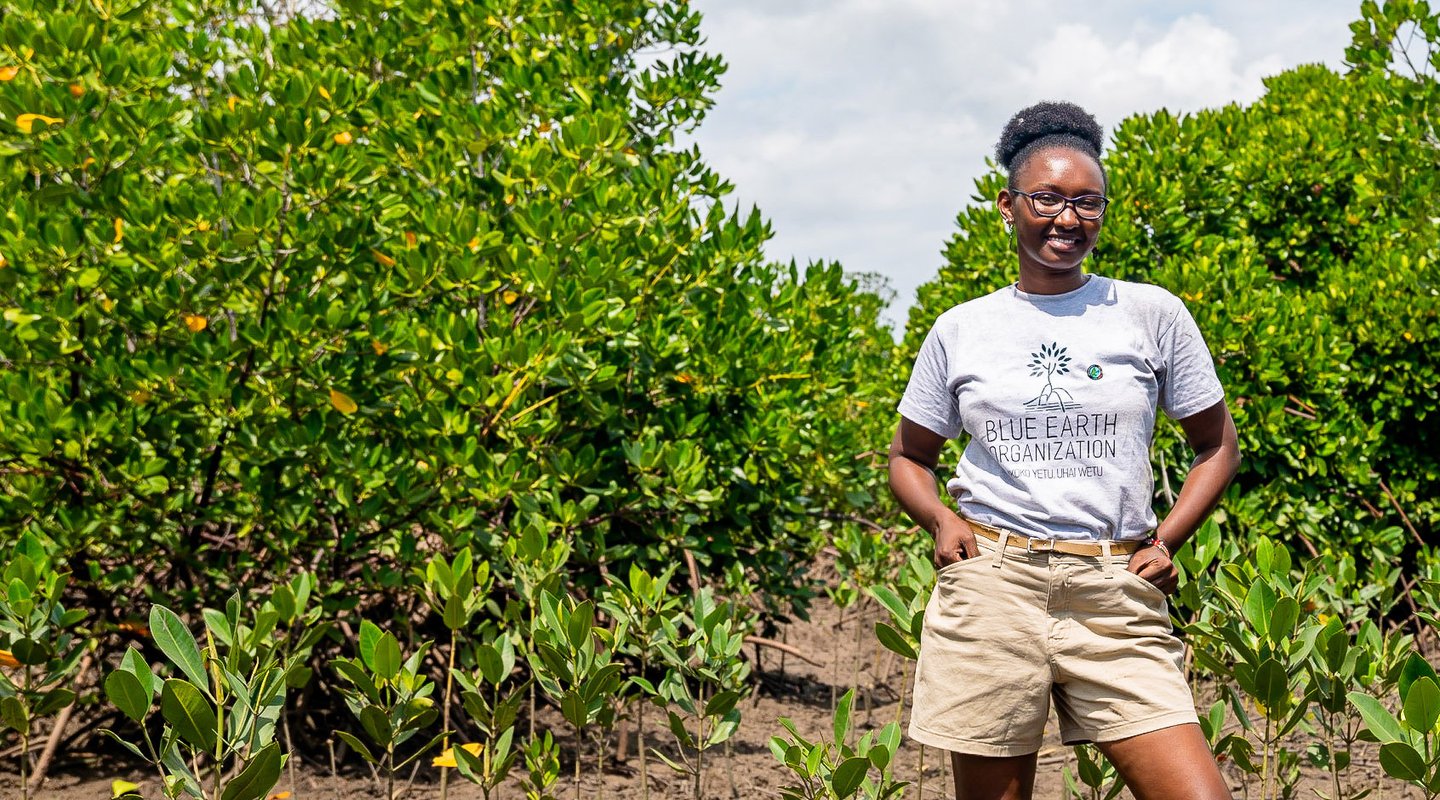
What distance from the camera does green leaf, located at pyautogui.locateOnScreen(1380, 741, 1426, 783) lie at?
85.7 inches

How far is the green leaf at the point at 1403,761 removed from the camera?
2178 mm

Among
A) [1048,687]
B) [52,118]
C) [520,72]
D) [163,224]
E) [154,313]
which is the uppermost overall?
[520,72]

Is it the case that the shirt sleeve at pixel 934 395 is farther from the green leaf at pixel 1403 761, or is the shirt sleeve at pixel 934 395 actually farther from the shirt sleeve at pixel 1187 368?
the green leaf at pixel 1403 761

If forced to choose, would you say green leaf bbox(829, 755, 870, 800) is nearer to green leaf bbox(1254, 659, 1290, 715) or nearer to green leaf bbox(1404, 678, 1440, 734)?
green leaf bbox(1254, 659, 1290, 715)

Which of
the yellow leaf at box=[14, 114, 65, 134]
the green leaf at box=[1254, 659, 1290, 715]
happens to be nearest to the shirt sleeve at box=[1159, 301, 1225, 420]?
the green leaf at box=[1254, 659, 1290, 715]

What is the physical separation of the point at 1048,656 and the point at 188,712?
145 centimetres

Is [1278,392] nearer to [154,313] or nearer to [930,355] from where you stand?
[930,355]

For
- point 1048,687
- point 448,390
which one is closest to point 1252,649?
point 1048,687

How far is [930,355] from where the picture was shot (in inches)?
94.0

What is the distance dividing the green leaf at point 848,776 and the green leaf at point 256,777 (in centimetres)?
108

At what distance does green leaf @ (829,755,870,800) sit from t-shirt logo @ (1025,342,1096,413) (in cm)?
81

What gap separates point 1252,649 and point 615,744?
2841 millimetres

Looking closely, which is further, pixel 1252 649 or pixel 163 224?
pixel 163 224

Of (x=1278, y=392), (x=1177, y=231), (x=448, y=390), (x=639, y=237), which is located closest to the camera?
(x=448, y=390)
